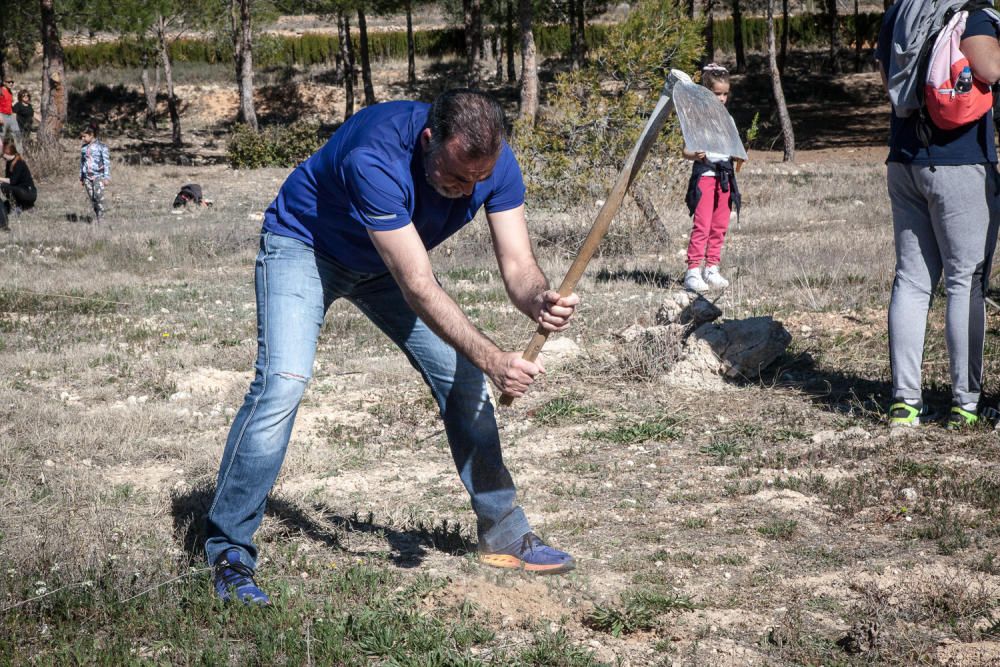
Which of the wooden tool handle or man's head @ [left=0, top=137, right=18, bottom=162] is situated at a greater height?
the wooden tool handle

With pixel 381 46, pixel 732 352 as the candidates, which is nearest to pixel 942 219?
pixel 732 352

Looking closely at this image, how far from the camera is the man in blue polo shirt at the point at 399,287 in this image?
2.89 m

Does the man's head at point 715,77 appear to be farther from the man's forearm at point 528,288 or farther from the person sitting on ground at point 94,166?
the person sitting on ground at point 94,166

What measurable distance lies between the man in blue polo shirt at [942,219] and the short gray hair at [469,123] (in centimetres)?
249

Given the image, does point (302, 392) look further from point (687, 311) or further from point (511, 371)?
point (687, 311)

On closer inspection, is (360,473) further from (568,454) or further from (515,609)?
(515,609)

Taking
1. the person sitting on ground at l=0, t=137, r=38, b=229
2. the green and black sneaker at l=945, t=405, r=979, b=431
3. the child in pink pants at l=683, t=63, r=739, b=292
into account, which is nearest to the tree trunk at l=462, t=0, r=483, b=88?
the person sitting on ground at l=0, t=137, r=38, b=229

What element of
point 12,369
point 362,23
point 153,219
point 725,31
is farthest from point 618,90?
point 725,31

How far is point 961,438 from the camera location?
180 inches

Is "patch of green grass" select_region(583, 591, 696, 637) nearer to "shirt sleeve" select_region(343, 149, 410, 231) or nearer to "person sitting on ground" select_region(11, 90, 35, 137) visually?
"shirt sleeve" select_region(343, 149, 410, 231)

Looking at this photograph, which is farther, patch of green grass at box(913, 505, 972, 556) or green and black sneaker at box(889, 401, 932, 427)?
green and black sneaker at box(889, 401, 932, 427)

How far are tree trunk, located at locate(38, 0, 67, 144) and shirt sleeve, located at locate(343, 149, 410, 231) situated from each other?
21.3 m

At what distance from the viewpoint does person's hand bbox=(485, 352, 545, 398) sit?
2.89 m

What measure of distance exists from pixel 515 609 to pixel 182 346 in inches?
181
